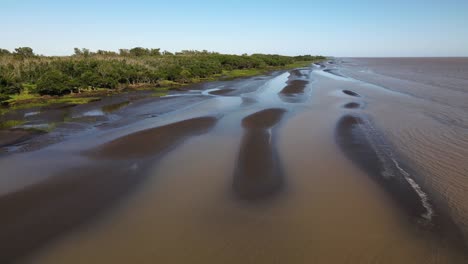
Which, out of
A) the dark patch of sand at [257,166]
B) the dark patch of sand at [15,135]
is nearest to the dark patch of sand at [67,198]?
the dark patch of sand at [257,166]

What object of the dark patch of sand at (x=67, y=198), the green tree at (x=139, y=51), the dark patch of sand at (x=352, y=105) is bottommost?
the dark patch of sand at (x=352, y=105)

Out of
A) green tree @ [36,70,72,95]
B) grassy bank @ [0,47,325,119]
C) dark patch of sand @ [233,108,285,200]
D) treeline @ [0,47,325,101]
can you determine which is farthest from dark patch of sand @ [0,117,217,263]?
treeline @ [0,47,325,101]

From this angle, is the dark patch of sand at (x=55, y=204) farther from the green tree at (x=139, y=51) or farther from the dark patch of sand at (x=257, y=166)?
the green tree at (x=139, y=51)

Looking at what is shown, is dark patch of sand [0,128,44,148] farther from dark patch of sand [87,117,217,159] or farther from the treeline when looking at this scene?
the treeline

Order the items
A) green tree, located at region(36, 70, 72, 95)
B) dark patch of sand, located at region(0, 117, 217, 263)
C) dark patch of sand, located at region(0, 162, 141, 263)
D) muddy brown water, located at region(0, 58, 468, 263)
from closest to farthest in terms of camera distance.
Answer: muddy brown water, located at region(0, 58, 468, 263) < dark patch of sand, located at region(0, 162, 141, 263) < dark patch of sand, located at region(0, 117, 217, 263) < green tree, located at region(36, 70, 72, 95)

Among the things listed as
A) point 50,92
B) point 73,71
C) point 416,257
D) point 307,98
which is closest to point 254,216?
point 416,257
